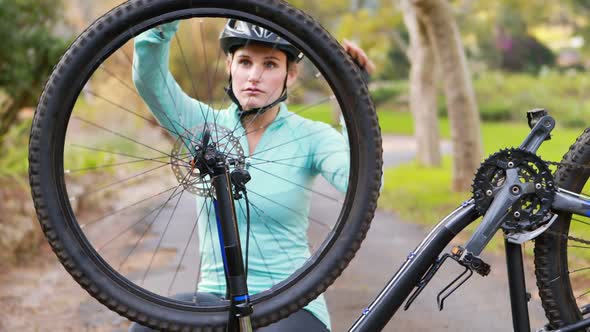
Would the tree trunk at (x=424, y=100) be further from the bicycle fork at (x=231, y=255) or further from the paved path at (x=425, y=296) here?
the bicycle fork at (x=231, y=255)

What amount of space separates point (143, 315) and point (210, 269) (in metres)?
0.66

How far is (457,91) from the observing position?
890cm

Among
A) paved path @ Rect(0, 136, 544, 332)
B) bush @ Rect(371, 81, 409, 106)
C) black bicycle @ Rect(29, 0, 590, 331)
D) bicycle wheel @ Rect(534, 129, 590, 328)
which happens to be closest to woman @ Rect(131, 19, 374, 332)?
black bicycle @ Rect(29, 0, 590, 331)

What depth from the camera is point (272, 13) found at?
2.04 meters

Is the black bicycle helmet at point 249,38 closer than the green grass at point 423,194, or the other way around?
the black bicycle helmet at point 249,38

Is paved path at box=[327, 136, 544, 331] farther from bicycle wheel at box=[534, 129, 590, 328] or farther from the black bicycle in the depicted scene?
the black bicycle

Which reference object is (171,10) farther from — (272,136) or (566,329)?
(566,329)

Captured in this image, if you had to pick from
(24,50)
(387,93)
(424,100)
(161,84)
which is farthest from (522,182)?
(387,93)

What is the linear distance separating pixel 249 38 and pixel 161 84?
38 cm

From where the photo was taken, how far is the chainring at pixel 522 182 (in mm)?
2180

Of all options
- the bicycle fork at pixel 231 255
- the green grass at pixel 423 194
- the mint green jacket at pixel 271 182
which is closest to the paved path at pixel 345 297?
the green grass at pixel 423 194

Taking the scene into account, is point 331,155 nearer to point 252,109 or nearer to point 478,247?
point 252,109

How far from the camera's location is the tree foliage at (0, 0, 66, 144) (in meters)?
7.37

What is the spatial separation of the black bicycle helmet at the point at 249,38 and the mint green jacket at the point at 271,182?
0.24 meters
